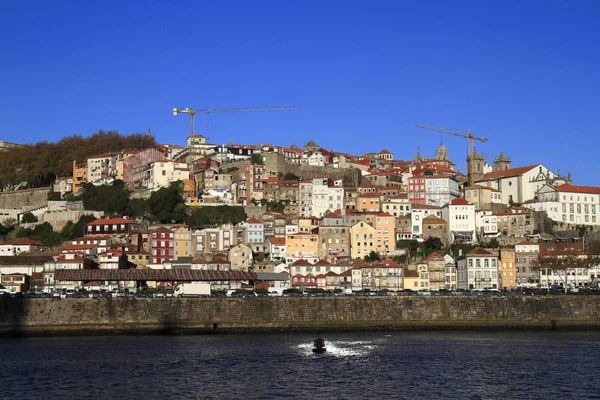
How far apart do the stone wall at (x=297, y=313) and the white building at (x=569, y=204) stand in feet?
116

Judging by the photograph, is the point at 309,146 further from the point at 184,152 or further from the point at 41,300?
the point at 41,300

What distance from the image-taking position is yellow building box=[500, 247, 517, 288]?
8212 cm

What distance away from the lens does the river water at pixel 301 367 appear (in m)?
36.1

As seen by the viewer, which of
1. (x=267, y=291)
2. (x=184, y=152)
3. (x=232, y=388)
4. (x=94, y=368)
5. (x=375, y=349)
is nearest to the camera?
(x=232, y=388)

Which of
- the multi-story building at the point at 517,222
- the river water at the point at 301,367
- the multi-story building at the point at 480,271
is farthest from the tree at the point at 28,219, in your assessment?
the multi-story building at the point at 517,222

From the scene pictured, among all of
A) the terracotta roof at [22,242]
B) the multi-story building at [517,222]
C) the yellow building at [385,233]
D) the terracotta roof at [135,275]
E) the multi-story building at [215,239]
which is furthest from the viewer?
the multi-story building at [517,222]

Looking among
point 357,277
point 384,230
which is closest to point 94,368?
point 357,277

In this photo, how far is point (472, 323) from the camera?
208 feet

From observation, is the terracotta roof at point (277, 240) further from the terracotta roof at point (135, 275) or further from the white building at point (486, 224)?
the white building at point (486, 224)

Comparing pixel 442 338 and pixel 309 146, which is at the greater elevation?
pixel 309 146

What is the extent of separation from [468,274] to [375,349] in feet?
106

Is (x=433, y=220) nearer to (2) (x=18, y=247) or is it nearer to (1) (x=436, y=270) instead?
(1) (x=436, y=270)

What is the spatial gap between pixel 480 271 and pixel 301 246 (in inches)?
695

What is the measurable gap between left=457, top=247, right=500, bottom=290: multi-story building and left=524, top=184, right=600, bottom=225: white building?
19754 millimetres
